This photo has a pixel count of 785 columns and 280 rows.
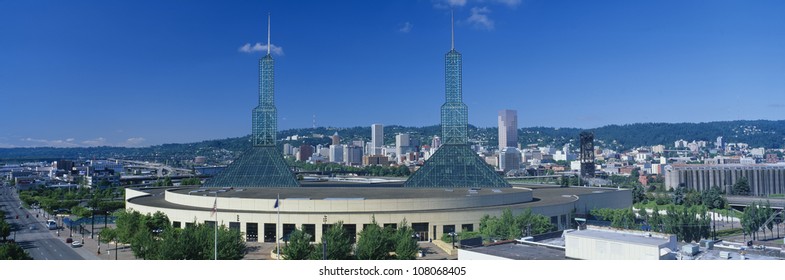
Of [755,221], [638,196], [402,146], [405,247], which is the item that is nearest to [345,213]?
[405,247]

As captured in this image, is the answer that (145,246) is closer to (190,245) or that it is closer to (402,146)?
(190,245)

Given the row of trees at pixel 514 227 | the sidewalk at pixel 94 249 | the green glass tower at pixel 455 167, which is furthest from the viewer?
the green glass tower at pixel 455 167

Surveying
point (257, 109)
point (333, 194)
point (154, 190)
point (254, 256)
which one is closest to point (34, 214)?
point (154, 190)

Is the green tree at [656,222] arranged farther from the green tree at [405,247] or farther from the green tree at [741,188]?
the green tree at [741,188]

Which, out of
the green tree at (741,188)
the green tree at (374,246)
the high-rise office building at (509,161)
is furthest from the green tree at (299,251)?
the high-rise office building at (509,161)
